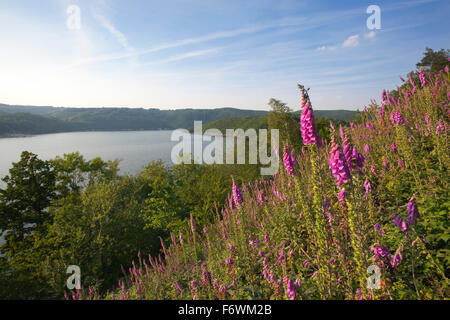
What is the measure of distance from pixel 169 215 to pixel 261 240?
26.8 metres

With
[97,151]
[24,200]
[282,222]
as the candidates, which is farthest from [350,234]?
[97,151]

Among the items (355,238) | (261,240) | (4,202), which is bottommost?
(4,202)

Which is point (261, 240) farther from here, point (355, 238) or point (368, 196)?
point (355, 238)

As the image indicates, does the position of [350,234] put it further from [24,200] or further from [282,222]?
[24,200]

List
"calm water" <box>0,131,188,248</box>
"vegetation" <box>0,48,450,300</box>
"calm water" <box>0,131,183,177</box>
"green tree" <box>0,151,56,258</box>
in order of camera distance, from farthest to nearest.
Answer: "calm water" <box>0,131,183,177</box>, "calm water" <box>0,131,188,248</box>, "green tree" <box>0,151,56,258</box>, "vegetation" <box>0,48,450,300</box>

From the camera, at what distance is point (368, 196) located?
3.47 meters

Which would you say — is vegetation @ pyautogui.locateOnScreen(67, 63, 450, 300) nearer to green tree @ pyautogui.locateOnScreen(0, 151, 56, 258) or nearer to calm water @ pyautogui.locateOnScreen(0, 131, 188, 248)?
green tree @ pyautogui.locateOnScreen(0, 151, 56, 258)

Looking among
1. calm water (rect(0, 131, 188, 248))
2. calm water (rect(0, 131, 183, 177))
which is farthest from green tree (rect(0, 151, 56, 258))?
calm water (rect(0, 131, 188, 248))

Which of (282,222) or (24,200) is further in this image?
(24,200)

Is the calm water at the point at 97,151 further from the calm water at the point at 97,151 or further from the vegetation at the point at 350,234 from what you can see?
the vegetation at the point at 350,234

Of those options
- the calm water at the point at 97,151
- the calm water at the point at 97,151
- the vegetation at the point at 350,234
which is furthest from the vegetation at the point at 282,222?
A: the calm water at the point at 97,151

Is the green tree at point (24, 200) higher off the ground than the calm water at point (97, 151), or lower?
lower
